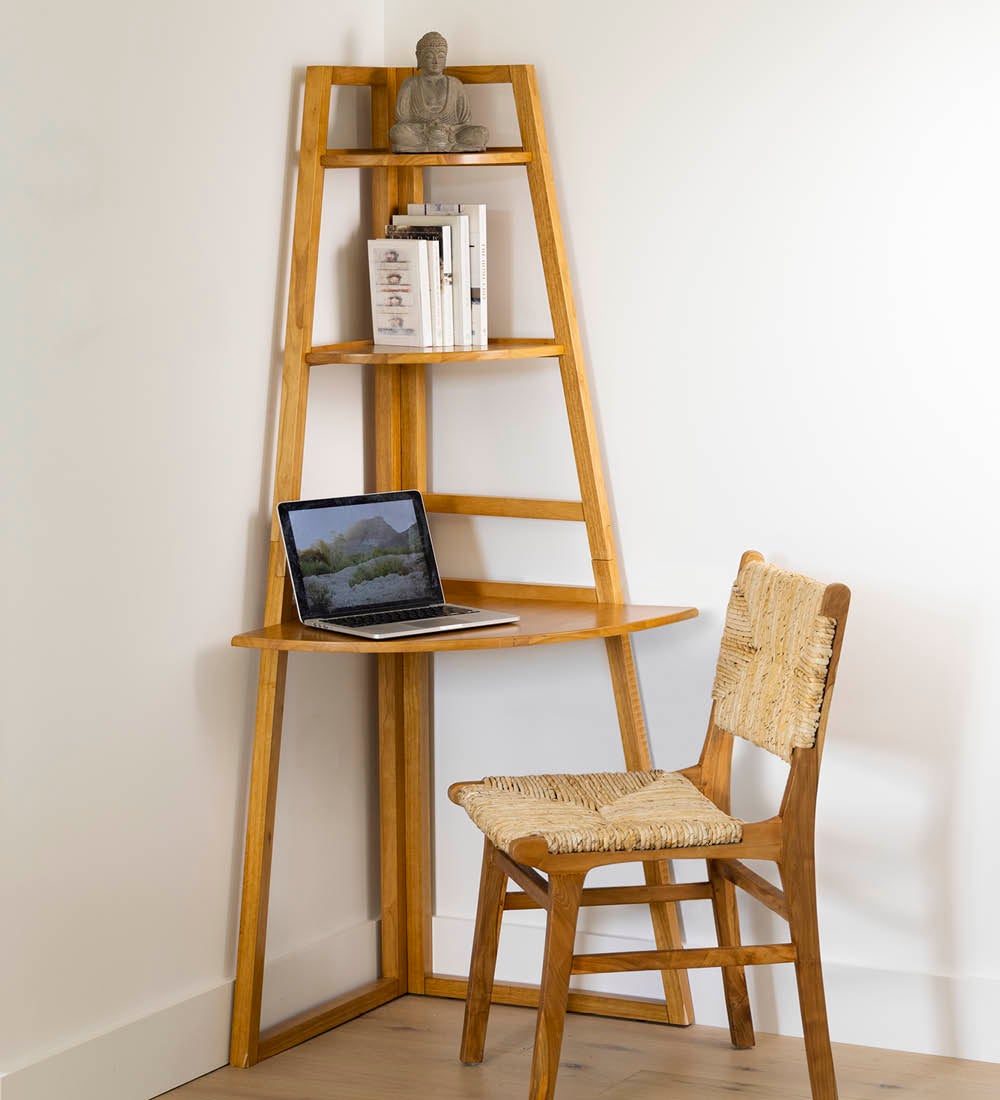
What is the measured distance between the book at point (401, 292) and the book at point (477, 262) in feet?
0.27

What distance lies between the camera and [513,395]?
280 centimetres

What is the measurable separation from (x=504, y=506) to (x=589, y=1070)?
3.19 feet

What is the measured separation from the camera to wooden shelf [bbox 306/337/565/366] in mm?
2508

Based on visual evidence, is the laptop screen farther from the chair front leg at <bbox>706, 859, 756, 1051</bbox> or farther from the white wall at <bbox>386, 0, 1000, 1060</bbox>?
the chair front leg at <bbox>706, 859, 756, 1051</bbox>

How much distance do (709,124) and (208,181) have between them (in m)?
0.85

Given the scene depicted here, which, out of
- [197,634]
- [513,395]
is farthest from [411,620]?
[513,395]

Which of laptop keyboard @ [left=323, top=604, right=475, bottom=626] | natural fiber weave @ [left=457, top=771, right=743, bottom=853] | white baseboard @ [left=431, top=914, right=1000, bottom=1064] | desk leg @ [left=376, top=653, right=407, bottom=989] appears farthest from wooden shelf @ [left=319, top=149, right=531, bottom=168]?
white baseboard @ [left=431, top=914, right=1000, bottom=1064]

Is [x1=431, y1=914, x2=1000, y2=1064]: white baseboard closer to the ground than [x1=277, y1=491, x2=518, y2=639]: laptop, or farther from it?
closer to the ground

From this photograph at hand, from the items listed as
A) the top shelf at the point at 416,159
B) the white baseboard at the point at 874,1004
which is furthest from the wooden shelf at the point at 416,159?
the white baseboard at the point at 874,1004

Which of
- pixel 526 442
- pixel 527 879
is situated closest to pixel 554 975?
pixel 527 879

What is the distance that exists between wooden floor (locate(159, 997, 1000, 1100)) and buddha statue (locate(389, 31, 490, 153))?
1528mm

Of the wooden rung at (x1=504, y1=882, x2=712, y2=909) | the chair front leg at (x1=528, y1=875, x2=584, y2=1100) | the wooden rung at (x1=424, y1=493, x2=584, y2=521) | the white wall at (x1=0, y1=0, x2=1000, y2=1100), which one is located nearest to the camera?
the chair front leg at (x1=528, y1=875, x2=584, y2=1100)

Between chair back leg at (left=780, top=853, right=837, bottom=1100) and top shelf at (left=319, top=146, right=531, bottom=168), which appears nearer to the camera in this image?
chair back leg at (left=780, top=853, right=837, bottom=1100)

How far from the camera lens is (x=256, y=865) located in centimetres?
252
